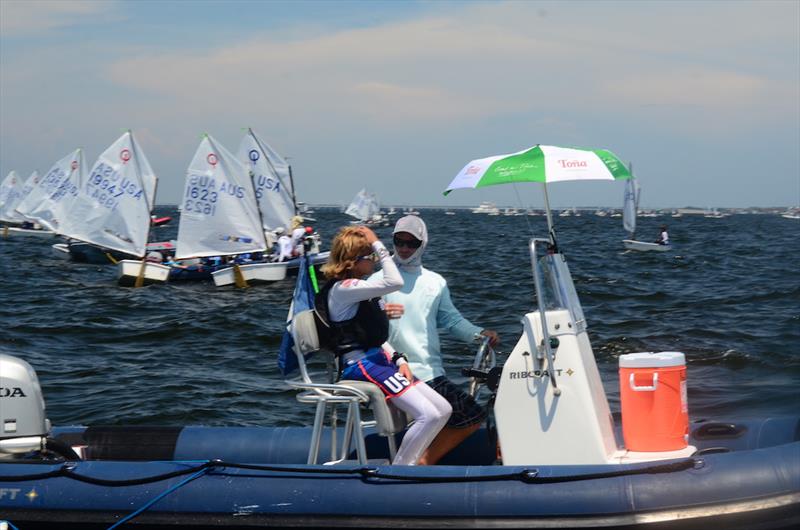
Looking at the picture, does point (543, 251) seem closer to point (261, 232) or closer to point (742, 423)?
point (742, 423)

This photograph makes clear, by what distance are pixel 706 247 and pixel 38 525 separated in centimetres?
4154

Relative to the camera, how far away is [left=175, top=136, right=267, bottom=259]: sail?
92.2ft

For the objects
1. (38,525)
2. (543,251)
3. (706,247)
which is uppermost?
(543,251)

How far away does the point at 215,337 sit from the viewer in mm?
15219

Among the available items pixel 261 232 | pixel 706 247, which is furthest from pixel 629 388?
pixel 706 247

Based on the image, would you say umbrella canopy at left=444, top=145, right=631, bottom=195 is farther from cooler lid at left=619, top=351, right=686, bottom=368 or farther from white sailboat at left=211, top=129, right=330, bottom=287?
white sailboat at left=211, top=129, right=330, bottom=287

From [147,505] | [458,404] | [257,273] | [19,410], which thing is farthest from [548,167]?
[257,273]

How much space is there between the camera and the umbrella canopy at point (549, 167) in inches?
188

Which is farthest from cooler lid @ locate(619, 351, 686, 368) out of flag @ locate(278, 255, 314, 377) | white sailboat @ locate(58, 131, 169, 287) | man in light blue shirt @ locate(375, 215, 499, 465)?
white sailboat @ locate(58, 131, 169, 287)

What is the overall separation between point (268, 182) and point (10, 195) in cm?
3977

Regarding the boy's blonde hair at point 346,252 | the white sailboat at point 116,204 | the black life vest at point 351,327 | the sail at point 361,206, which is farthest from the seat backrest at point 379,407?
the sail at point 361,206

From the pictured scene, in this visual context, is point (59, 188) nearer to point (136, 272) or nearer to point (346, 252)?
point (136, 272)

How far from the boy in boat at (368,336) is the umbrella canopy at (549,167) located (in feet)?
A: 1.97

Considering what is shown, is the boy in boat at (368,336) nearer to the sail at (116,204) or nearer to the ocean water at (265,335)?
the ocean water at (265,335)
